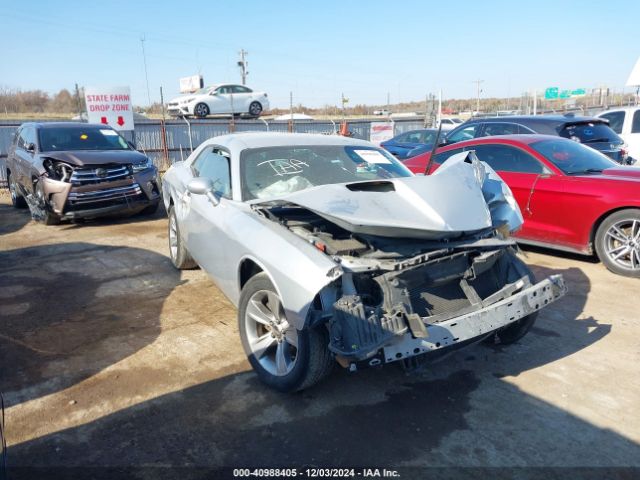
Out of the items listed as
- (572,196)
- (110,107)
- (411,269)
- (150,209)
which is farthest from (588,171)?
(110,107)

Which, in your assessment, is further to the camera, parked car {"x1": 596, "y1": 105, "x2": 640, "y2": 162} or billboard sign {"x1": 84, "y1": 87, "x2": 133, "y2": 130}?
billboard sign {"x1": 84, "y1": 87, "x2": 133, "y2": 130}

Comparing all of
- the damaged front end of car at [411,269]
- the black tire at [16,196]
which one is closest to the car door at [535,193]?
the damaged front end of car at [411,269]

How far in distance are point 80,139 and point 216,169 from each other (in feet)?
18.5

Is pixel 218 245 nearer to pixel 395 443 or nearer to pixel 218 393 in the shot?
pixel 218 393

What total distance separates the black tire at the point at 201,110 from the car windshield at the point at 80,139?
14104mm

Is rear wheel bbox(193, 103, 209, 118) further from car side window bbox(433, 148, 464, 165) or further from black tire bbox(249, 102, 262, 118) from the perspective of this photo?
car side window bbox(433, 148, 464, 165)

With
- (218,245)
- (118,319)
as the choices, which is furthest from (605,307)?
(118,319)

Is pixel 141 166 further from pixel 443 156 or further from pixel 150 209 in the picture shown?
pixel 443 156

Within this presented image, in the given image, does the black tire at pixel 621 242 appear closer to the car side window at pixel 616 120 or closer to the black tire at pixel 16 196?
the car side window at pixel 616 120

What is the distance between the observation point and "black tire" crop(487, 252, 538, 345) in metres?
3.72

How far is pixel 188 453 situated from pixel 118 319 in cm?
223

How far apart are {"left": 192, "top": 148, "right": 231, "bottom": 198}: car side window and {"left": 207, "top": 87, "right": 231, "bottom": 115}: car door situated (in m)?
19.1

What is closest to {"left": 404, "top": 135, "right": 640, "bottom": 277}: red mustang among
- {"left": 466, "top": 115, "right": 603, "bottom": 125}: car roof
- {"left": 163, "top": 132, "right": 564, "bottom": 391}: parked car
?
{"left": 163, "top": 132, "right": 564, "bottom": 391}: parked car

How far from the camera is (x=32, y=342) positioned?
13.8 ft
